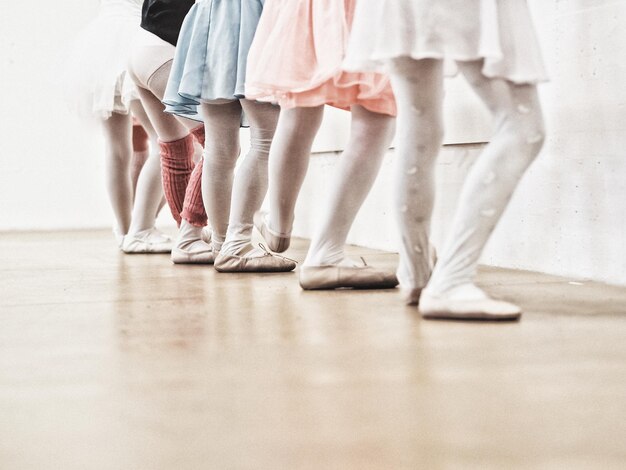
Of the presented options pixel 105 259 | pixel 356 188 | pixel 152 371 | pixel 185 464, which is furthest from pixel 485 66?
pixel 105 259

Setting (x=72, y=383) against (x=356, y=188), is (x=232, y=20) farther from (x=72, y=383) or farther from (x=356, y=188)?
(x=72, y=383)

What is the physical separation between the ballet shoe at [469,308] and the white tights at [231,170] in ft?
4.18

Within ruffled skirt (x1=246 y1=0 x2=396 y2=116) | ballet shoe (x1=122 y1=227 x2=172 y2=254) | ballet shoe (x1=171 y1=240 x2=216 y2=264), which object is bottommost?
ballet shoe (x1=122 y1=227 x2=172 y2=254)

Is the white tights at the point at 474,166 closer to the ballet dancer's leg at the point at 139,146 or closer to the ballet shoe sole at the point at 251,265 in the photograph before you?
the ballet shoe sole at the point at 251,265

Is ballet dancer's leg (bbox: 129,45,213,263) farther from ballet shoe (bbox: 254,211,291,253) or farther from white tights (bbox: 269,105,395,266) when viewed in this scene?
white tights (bbox: 269,105,395,266)

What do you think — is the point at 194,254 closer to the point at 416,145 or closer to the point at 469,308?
the point at 416,145

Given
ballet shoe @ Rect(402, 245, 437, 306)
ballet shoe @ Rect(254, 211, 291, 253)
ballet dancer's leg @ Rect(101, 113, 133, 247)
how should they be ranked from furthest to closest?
1. ballet dancer's leg @ Rect(101, 113, 133, 247)
2. ballet shoe @ Rect(254, 211, 291, 253)
3. ballet shoe @ Rect(402, 245, 437, 306)

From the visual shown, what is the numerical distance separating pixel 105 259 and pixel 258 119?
1333 mm

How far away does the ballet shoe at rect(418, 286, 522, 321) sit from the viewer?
197 cm

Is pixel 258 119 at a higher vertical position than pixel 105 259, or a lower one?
higher

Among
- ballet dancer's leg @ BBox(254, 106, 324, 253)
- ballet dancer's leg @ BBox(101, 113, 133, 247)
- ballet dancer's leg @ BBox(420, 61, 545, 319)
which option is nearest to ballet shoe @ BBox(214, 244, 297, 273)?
ballet dancer's leg @ BBox(254, 106, 324, 253)

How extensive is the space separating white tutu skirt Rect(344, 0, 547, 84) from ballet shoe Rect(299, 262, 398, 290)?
826 mm

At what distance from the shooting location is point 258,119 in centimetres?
313

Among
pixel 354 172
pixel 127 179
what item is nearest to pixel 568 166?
pixel 354 172
